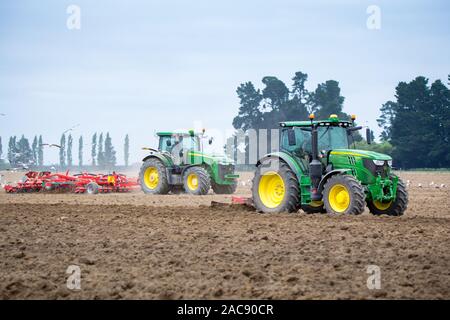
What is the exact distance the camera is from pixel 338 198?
1323cm

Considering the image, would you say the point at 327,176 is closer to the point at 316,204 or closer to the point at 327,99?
the point at 316,204

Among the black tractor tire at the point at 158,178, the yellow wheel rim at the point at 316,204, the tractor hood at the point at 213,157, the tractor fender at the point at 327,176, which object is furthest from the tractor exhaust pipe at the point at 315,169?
the black tractor tire at the point at 158,178

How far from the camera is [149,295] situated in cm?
664

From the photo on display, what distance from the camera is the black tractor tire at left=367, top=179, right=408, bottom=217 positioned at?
13.5m

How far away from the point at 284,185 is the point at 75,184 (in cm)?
1209

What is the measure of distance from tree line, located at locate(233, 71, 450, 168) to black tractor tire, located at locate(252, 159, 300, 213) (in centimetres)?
3926

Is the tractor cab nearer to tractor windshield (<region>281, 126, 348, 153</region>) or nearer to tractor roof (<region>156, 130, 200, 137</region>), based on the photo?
tractor roof (<region>156, 130, 200, 137</region>)

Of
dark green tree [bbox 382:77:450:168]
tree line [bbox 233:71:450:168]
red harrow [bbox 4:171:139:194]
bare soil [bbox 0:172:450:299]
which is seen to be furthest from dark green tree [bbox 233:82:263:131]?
bare soil [bbox 0:172:450:299]

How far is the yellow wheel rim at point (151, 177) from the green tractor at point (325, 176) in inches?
376

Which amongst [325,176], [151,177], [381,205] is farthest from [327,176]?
[151,177]

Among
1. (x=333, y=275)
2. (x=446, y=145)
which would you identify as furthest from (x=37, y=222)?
(x=446, y=145)
